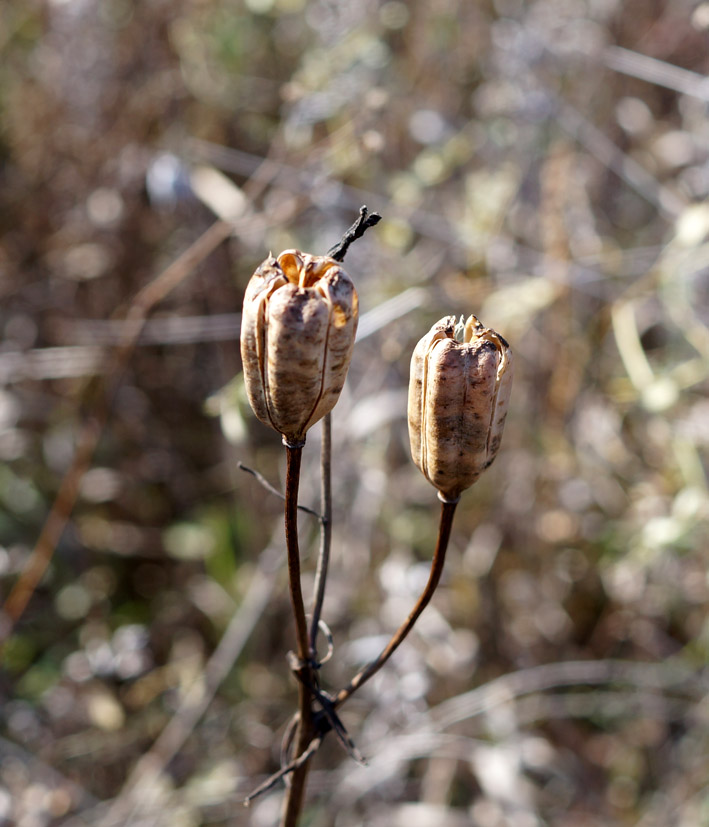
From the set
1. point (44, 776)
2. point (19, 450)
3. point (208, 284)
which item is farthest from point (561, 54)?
point (44, 776)

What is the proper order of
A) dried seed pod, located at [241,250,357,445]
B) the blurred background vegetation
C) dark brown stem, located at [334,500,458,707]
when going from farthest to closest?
the blurred background vegetation → dark brown stem, located at [334,500,458,707] → dried seed pod, located at [241,250,357,445]

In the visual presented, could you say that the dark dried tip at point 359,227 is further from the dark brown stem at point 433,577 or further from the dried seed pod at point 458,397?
the dark brown stem at point 433,577

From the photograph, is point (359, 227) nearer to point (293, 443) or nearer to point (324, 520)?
point (293, 443)

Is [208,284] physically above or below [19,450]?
above

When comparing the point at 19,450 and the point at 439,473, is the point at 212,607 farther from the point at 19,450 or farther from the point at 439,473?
the point at 439,473

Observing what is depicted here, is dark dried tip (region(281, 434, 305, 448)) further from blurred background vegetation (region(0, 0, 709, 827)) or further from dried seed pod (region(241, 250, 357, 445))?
blurred background vegetation (region(0, 0, 709, 827))

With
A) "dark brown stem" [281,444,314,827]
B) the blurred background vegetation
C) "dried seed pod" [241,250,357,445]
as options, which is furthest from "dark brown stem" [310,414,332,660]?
the blurred background vegetation
